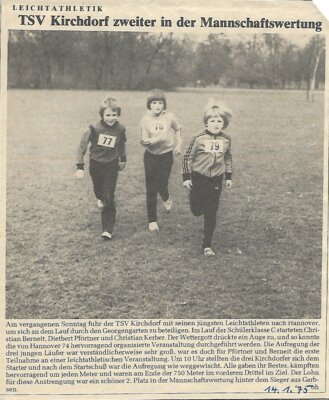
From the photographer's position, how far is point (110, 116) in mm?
2322

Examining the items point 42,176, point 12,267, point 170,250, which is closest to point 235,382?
point 170,250

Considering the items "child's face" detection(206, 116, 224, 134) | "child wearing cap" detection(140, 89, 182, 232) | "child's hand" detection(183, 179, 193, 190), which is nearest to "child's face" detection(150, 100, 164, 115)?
"child wearing cap" detection(140, 89, 182, 232)

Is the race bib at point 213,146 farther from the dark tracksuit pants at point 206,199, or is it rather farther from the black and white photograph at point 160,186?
the dark tracksuit pants at point 206,199

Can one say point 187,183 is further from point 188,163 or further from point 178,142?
point 178,142

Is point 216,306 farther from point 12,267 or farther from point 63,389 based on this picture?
point 12,267

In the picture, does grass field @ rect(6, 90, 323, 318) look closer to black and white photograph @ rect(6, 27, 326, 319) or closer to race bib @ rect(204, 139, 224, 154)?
black and white photograph @ rect(6, 27, 326, 319)

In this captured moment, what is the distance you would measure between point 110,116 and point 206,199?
1.67ft

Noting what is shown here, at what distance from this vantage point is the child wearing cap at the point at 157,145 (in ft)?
7.74

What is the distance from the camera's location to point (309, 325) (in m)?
2.22

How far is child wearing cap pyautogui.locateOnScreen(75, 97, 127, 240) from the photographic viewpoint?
91.4 inches

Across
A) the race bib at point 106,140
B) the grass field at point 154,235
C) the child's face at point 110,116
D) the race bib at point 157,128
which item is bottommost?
the grass field at point 154,235

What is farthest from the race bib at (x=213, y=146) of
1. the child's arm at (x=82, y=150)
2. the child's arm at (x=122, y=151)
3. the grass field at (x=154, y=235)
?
the child's arm at (x=82, y=150)

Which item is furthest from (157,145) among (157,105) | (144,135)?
(157,105)

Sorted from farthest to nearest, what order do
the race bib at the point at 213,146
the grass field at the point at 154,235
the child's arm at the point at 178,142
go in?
1. the child's arm at the point at 178,142
2. the race bib at the point at 213,146
3. the grass field at the point at 154,235
